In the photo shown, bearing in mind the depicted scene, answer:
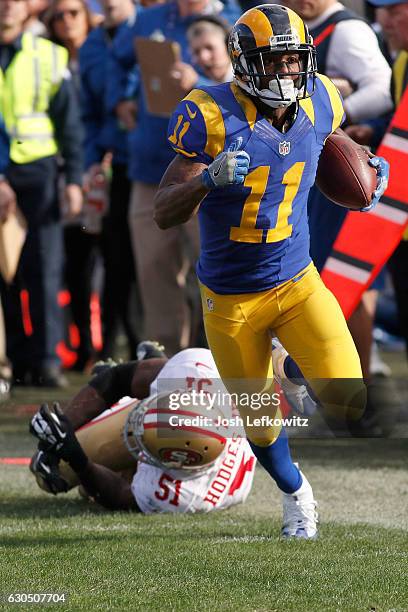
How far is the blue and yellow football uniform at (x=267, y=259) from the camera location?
14.5 feet

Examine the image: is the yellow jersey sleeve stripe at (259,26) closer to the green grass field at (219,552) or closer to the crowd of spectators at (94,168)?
the green grass field at (219,552)

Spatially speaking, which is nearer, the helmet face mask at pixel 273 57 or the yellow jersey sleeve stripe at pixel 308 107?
the helmet face mask at pixel 273 57

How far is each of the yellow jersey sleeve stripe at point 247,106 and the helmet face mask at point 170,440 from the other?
110cm

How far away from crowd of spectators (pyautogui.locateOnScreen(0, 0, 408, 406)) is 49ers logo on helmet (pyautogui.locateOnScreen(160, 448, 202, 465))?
2280 millimetres

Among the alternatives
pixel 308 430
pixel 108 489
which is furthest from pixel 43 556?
pixel 308 430

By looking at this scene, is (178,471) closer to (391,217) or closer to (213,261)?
(213,261)

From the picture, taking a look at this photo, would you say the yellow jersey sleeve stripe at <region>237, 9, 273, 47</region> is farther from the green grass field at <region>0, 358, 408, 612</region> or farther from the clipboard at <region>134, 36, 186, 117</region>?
the clipboard at <region>134, 36, 186, 117</region>

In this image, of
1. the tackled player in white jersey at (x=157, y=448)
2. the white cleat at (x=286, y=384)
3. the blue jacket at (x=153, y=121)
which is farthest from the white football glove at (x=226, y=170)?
the blue jacket at (x=153, y=121)

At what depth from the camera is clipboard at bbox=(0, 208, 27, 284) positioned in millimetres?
8141

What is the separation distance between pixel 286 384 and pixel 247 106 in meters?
1.01

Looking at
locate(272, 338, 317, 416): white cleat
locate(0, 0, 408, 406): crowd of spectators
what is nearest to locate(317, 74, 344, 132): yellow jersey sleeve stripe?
locate(272, 338, 317, 416): white cleat

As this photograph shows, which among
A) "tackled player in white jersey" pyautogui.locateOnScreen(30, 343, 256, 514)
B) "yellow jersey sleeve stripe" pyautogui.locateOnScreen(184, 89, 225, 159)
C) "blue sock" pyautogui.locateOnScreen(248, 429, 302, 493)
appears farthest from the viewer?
"tackled player in white jersey" pyautogui.locateOnScreen(30, 343, 256, 514)

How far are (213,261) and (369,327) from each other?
2.18m

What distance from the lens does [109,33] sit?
8.55 metres
